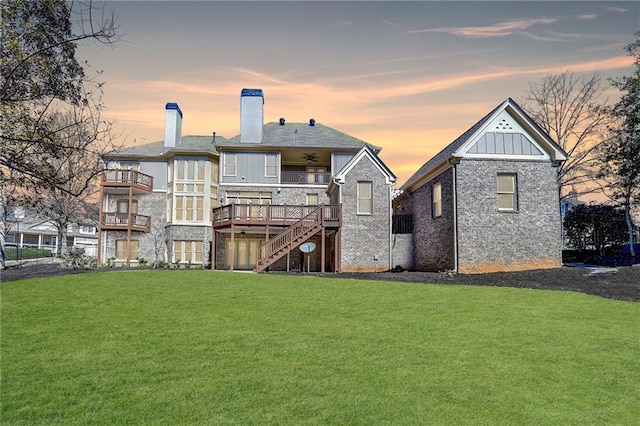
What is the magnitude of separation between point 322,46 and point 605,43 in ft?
38.3

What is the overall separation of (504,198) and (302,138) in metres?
16.9

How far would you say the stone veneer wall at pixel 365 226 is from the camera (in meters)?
27.3

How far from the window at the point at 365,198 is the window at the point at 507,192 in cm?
765

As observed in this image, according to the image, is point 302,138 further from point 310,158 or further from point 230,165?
point 230,165

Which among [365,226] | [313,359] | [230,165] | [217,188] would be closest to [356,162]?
[365,226]

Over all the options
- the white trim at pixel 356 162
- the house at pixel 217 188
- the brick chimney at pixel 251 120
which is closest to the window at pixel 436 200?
the white trim at pixel 356 162

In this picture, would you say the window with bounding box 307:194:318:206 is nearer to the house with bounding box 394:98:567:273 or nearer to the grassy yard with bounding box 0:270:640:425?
the house with bounding box 394:98:567:273

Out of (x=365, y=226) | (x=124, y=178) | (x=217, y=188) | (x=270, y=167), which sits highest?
(x=270, y=167)

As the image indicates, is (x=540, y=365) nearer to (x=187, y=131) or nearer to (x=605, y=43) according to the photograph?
(x=605, y=43)

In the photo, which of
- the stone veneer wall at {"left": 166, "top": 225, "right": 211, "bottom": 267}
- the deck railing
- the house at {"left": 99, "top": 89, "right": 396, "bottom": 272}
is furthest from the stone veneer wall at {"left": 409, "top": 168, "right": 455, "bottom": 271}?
Answer: the deck railing

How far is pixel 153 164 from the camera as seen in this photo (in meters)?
36.6

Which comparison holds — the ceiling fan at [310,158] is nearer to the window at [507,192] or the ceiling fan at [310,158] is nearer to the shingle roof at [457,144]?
the shingle roof at [457,144]

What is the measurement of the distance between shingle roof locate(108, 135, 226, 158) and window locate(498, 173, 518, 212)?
2048 centimetres

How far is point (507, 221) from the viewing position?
73.0 ft
